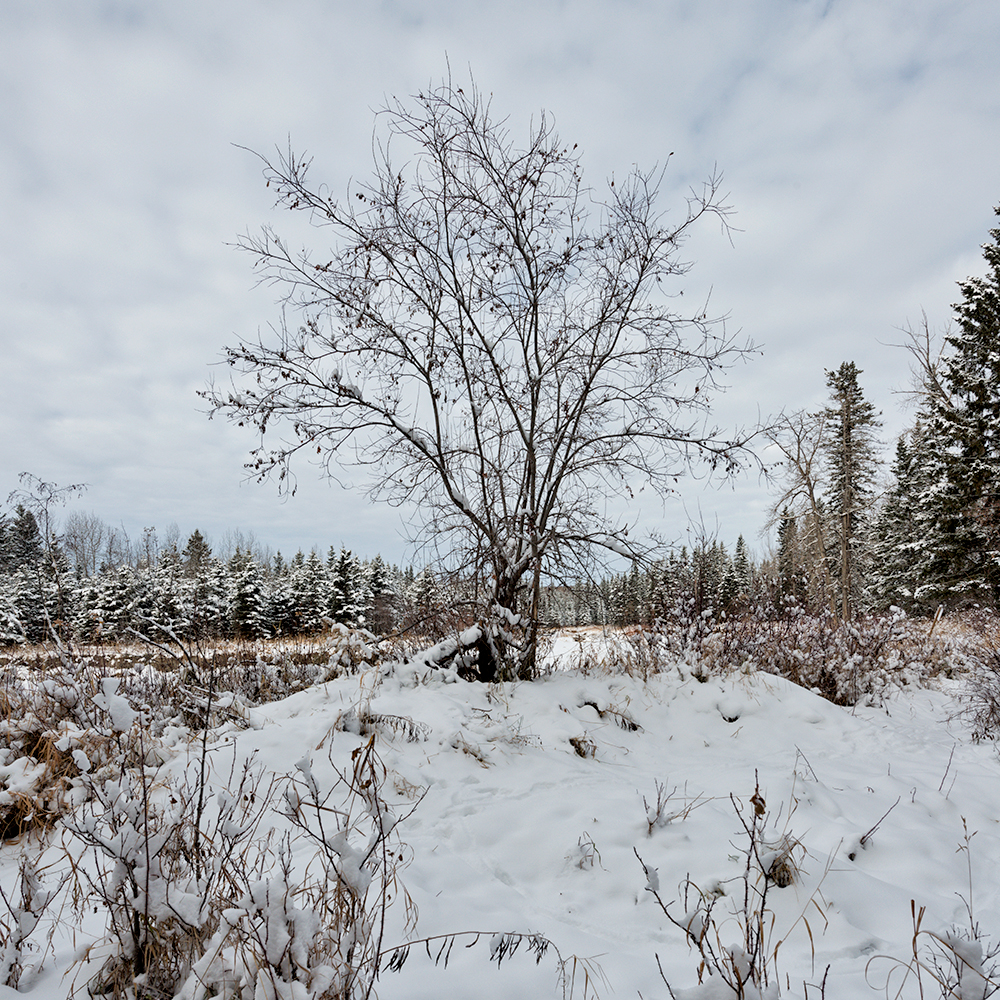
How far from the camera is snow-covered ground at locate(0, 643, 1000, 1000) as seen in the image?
1.94 metres

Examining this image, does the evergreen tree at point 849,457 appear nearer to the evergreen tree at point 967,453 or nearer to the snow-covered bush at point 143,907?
the evergreen tree at point 967,453

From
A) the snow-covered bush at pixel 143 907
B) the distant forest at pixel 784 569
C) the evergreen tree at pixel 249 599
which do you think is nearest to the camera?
the snow-covered bush at pixel 143 907

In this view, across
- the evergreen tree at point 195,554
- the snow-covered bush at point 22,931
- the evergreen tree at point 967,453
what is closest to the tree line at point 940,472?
the evergreen tree at point 967,453

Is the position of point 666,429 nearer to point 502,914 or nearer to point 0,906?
point 502,914

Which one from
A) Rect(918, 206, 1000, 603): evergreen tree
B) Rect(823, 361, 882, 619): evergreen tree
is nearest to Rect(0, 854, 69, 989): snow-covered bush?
Rect(918, 206, 1000, 603): evergreen tree

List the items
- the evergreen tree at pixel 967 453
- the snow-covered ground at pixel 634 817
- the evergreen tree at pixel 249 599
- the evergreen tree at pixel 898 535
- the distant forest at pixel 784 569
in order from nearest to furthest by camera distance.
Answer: the snow-covered ground at pixel 634 817, the distant forest at pixel 784 569, the evergreen tree at pixel 967 453, the evergreen tree at pixel 249 599, the evergreen tree at pixel 898 535

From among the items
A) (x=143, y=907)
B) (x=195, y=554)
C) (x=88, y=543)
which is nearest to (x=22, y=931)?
(x=143, y=907)

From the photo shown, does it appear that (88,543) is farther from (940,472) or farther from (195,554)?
(940,472)

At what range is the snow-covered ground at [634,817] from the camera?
194cm

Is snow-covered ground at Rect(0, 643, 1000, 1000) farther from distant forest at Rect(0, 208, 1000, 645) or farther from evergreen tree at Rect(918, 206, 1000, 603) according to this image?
evergreen tree at Rect(918, 206, 1000, 603)

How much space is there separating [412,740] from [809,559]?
27.0 metres

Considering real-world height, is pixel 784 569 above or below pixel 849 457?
below

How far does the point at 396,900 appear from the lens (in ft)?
6.82

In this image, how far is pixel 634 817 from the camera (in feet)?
9.84
